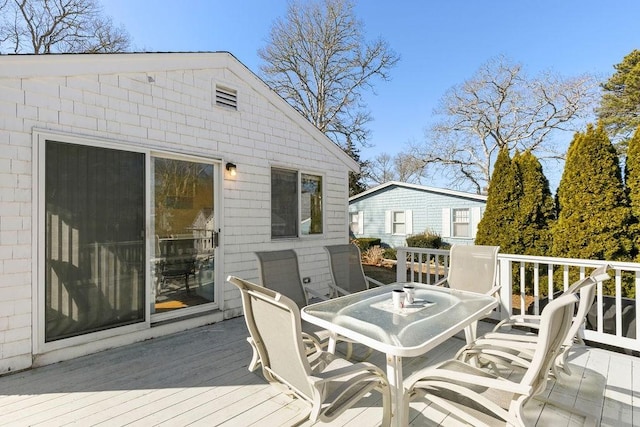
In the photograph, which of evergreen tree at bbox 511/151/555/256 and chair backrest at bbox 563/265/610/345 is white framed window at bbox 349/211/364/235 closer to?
evergreen tree at bbox 511/151/555/256

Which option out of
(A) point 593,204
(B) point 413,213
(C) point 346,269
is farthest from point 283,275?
(B) point 413,213

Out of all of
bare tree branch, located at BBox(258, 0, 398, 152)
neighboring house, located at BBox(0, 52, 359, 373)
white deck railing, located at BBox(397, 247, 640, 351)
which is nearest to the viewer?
neighboring house, located at BBox(0, 52, 359, 373)

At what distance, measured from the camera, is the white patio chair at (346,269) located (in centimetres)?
427

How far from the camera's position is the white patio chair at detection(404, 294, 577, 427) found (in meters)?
1.61

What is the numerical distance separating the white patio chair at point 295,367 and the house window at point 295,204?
3.57 m

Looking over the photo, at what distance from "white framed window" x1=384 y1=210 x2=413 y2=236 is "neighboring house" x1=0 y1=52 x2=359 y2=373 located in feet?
32.4

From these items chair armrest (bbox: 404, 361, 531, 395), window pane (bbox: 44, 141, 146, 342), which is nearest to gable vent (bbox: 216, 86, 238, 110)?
window pane (bbox: 44, 141, 146, 342)

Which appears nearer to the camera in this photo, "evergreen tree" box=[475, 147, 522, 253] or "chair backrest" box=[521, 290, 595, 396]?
"chair backrest" box=[521, 290, 595, 396]

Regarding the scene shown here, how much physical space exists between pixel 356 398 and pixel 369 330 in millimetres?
433

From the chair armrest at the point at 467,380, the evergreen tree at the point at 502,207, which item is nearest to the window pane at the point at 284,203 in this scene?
the chair armrest at the point at 467,380

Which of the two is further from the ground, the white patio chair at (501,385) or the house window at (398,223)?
the house window at (398,223)

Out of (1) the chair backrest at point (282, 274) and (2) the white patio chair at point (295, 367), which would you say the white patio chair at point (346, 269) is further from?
(2) the white patio chair at point (295, 367)

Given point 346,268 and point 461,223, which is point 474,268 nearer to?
point 346,268

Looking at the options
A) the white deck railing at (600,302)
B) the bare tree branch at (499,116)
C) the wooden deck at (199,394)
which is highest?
the bare tree branch at (499,116)
